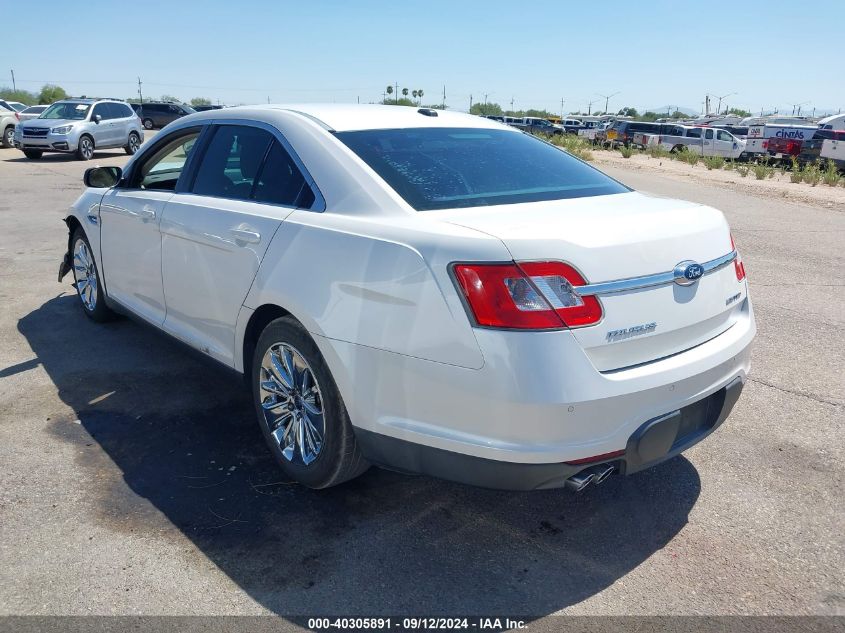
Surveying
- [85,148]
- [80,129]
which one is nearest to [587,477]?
[80,129]

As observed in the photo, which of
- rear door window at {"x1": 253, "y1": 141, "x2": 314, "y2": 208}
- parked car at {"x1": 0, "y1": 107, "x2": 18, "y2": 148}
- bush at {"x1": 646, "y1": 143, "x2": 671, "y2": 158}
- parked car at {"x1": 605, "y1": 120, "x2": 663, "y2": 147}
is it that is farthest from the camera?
parked car at {"x1": 605, "y1": 120, "x2": 663, "y2": 147}

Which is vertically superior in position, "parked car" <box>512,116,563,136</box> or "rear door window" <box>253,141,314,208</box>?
"parked car" <box>512,116,563,136</box>

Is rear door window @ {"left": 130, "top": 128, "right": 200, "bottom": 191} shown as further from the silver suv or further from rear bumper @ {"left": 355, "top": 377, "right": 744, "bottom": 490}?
the silver suv

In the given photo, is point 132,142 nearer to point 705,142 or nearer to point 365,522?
point 365,522

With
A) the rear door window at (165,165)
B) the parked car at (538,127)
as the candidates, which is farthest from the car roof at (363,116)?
the parked car at (538,127)

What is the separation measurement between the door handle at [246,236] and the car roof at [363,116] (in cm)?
62

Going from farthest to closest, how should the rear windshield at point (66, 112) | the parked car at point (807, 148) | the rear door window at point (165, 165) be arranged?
the parked car at point (807, 148), the rear windshield at point (66, 112), the rear door window at point (165, 165)

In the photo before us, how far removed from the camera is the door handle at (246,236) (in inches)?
140

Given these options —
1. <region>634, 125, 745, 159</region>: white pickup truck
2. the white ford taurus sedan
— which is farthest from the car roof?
<region>634, 125, 745, 159</region>: white pickup truck

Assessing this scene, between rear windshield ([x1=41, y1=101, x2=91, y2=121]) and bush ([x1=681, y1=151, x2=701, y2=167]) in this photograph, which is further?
bush ([x1=681, y1=151, x2=701, y2=167])

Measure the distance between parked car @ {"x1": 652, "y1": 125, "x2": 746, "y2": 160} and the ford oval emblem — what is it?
3527 cm

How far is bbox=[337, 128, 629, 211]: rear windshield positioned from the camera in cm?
326

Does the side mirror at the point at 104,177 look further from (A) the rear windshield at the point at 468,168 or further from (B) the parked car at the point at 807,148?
(B) the parked car at the point at 807,148

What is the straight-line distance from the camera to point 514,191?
3406 millimetres
